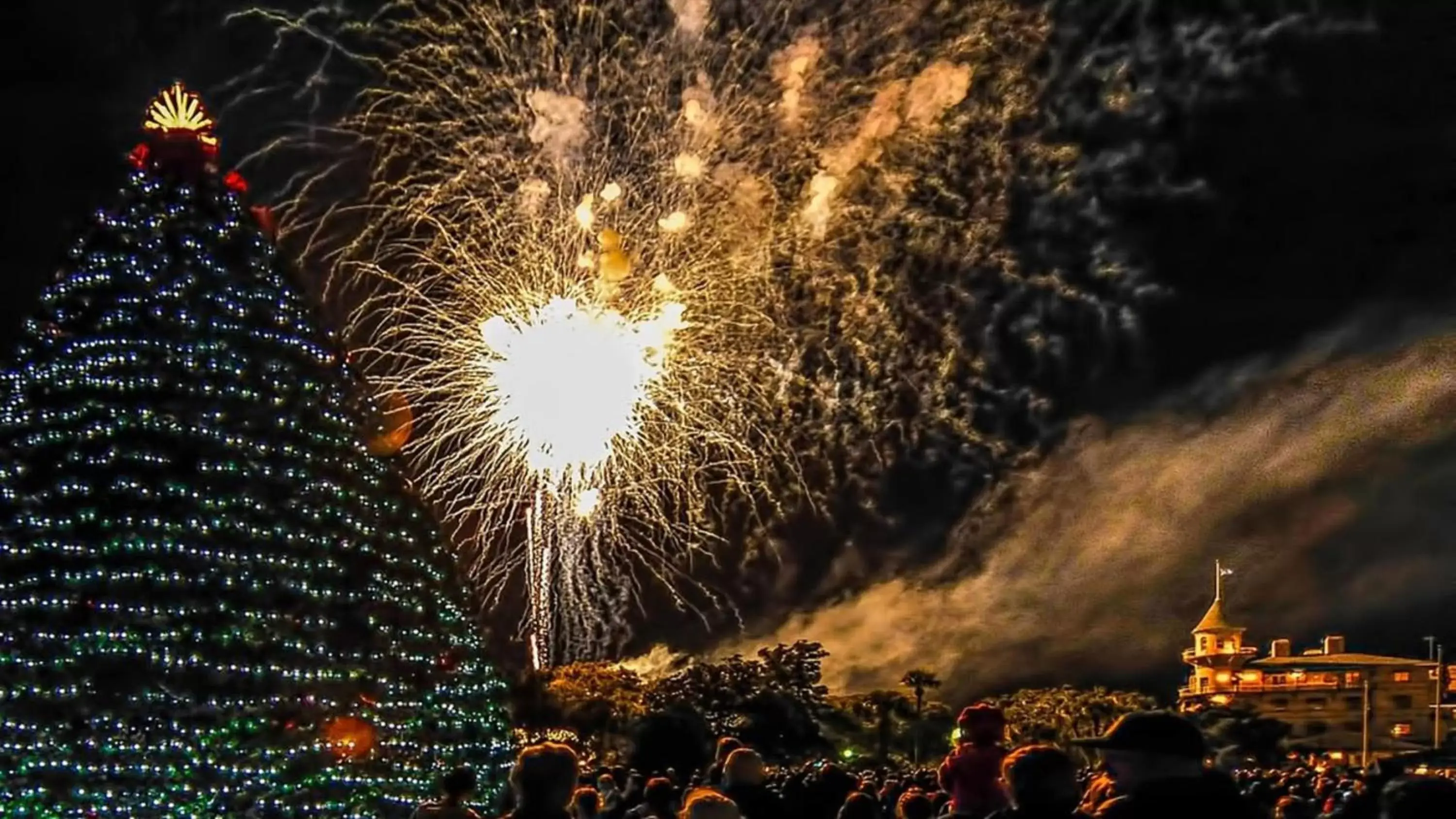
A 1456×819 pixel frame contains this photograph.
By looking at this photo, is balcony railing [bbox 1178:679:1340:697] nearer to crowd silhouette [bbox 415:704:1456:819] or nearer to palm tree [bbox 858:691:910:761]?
palm tree [bbox 858:691:910:761]

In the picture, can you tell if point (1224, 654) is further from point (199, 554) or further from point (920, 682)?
point (199, 554)

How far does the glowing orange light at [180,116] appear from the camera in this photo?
12656mm

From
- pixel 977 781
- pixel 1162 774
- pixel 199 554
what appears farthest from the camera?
pixel 199 554

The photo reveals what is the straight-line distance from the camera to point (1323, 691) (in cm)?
Answer: 6034

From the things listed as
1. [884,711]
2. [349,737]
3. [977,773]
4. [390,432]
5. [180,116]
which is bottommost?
[977,773]

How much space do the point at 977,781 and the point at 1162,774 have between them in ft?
9.96

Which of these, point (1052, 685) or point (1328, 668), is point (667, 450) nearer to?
point (1052, 685)

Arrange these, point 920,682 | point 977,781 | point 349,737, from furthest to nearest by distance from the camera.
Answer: point 920,682, point 349,737, point 977,781

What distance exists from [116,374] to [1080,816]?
30.8ft

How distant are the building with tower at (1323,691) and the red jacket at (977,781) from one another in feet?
166

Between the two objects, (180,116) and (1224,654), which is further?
(1224,654)

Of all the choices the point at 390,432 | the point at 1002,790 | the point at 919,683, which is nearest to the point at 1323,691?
the point at 919,683

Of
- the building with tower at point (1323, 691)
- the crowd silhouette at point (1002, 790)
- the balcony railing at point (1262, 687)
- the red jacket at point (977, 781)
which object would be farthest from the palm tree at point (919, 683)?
the red jacket at point (977, 781)

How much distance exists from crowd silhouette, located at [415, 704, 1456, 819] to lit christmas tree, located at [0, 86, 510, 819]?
319cm
